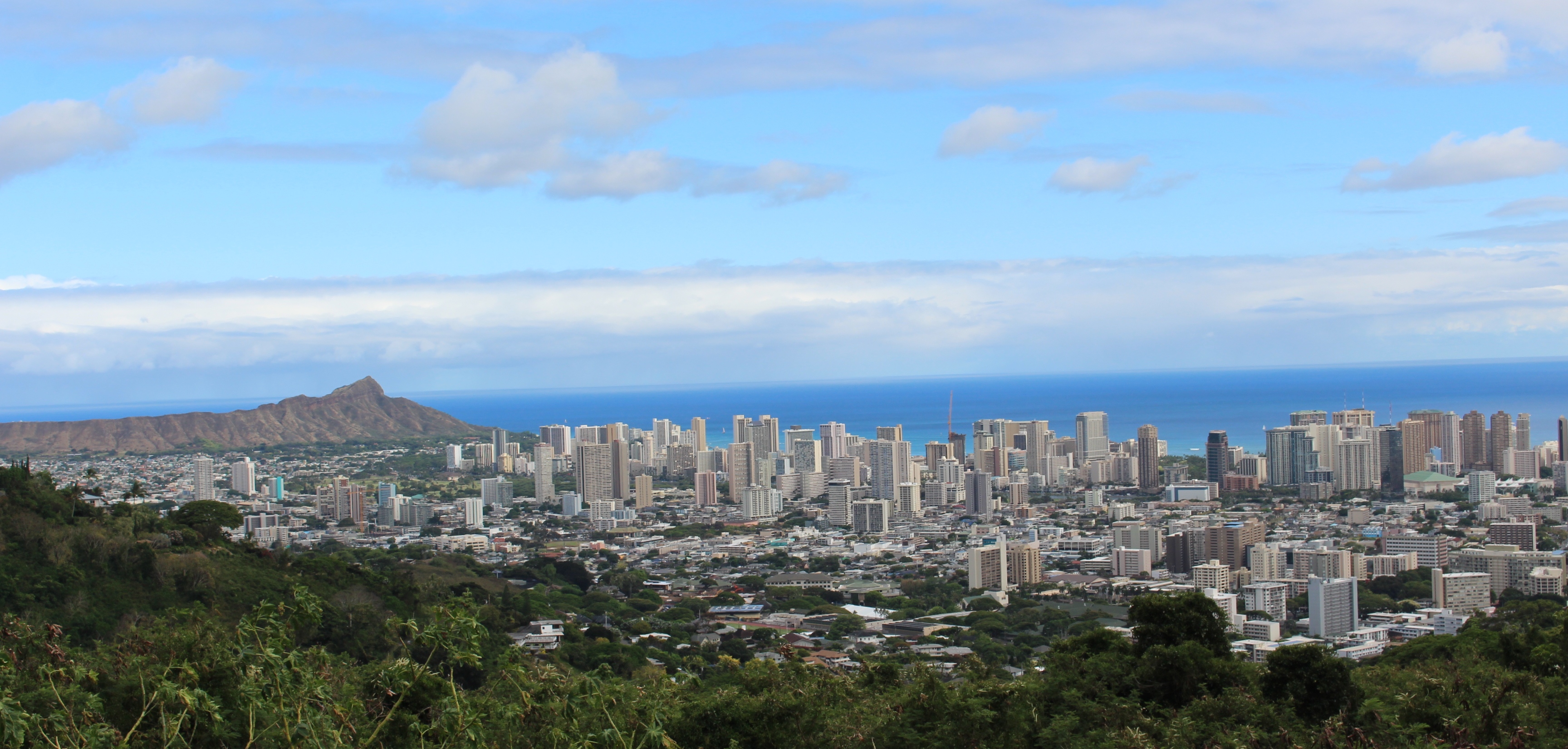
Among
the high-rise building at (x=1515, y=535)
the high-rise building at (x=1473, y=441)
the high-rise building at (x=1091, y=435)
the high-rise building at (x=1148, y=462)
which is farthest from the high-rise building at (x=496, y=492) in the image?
the high-rise building at (x=1473, y=441)

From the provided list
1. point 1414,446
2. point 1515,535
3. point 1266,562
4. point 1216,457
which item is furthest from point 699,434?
point 1515,535

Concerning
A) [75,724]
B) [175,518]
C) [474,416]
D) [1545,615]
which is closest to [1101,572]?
[1545,615]

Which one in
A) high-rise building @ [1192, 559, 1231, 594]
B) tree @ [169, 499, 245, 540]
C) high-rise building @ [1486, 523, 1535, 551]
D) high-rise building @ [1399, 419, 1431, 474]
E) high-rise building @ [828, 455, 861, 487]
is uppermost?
tree @ [169, 499, 245, 540]

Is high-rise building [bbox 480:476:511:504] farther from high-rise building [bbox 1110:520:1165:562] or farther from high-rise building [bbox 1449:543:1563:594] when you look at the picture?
high-rise building [bbox 1449:543:1563:594]

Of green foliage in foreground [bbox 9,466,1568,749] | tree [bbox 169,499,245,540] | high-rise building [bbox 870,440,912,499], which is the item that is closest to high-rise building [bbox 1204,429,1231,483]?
high-rise building [bbox 870,440,912,499]

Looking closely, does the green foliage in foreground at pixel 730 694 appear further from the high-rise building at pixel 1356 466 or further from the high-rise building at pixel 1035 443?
the high-rise building at pixel 1035 443
